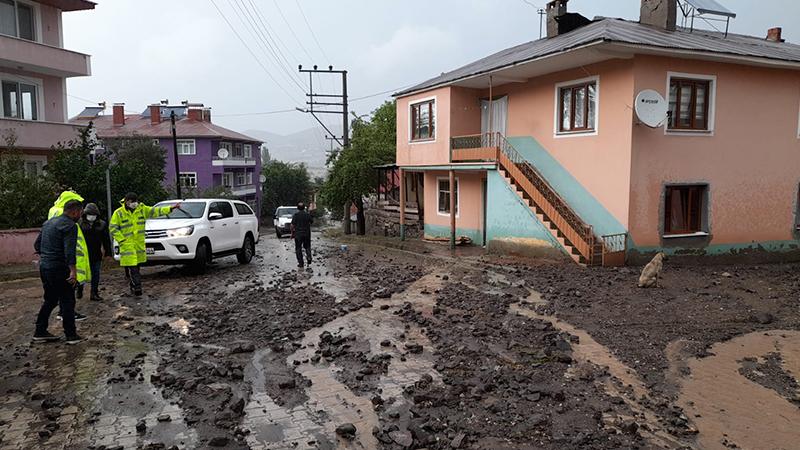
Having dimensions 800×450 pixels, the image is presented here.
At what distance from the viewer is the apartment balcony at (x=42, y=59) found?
66.5ft

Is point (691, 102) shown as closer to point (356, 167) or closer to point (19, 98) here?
point (356, 167)

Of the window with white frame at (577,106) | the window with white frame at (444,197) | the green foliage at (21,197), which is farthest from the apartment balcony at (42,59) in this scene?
the window with white frame at (577,106)

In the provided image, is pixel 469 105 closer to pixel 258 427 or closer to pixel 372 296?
pixel 372 296

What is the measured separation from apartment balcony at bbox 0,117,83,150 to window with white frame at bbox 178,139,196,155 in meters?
30.8

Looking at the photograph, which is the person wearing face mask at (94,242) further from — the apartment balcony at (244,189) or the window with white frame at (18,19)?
the apartment balcony at (244,189)

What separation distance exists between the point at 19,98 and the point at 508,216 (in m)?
19.8

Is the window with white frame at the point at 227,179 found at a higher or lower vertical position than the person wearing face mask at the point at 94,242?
higher

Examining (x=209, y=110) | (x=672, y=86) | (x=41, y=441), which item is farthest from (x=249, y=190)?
(x=41, y=441)

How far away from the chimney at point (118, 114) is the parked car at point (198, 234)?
151 feet

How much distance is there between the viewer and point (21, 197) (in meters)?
15.2

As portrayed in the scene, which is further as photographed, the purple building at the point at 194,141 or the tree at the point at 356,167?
the purple building at the point at 194,141

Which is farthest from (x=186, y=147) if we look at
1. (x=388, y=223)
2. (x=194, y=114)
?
(x=388, y=223)

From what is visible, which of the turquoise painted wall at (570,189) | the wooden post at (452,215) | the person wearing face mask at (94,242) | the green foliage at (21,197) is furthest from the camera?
the wooden post at (452,215)

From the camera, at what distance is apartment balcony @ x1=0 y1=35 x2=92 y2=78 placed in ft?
66.5
